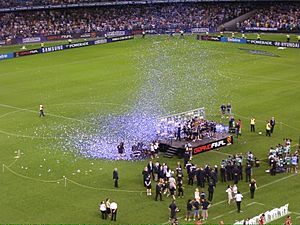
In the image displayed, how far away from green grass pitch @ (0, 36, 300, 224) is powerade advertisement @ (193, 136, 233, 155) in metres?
0.46

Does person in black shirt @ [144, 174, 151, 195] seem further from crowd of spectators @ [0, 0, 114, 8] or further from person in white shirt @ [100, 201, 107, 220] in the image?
crowd of spectators @ [0, 0, 114, 8]

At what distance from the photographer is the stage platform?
49.0 meters

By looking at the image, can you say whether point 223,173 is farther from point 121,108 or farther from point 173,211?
point 121,108

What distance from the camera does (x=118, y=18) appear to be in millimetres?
119375

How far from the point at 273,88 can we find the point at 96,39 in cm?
4325

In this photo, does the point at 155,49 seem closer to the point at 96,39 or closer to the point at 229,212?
the point at 96,39

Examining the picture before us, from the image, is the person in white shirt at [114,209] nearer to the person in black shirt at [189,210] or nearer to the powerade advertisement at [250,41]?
the person in black shirt at [189,210]

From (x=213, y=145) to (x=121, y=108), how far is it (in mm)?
15038

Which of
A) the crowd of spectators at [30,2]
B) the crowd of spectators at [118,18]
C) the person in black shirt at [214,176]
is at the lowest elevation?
the person in black shirt at [214,176]

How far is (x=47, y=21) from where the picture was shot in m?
116

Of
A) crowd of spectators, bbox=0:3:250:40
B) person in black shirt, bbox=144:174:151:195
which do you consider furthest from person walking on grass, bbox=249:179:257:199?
crowd of spectators, bbox=0:3:250:40

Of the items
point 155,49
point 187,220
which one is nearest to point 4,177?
point 187,220

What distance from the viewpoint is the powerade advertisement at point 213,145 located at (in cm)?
4944

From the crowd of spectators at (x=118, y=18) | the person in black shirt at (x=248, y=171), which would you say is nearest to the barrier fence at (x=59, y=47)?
the crowd of spectators at (x=118, y=18)
